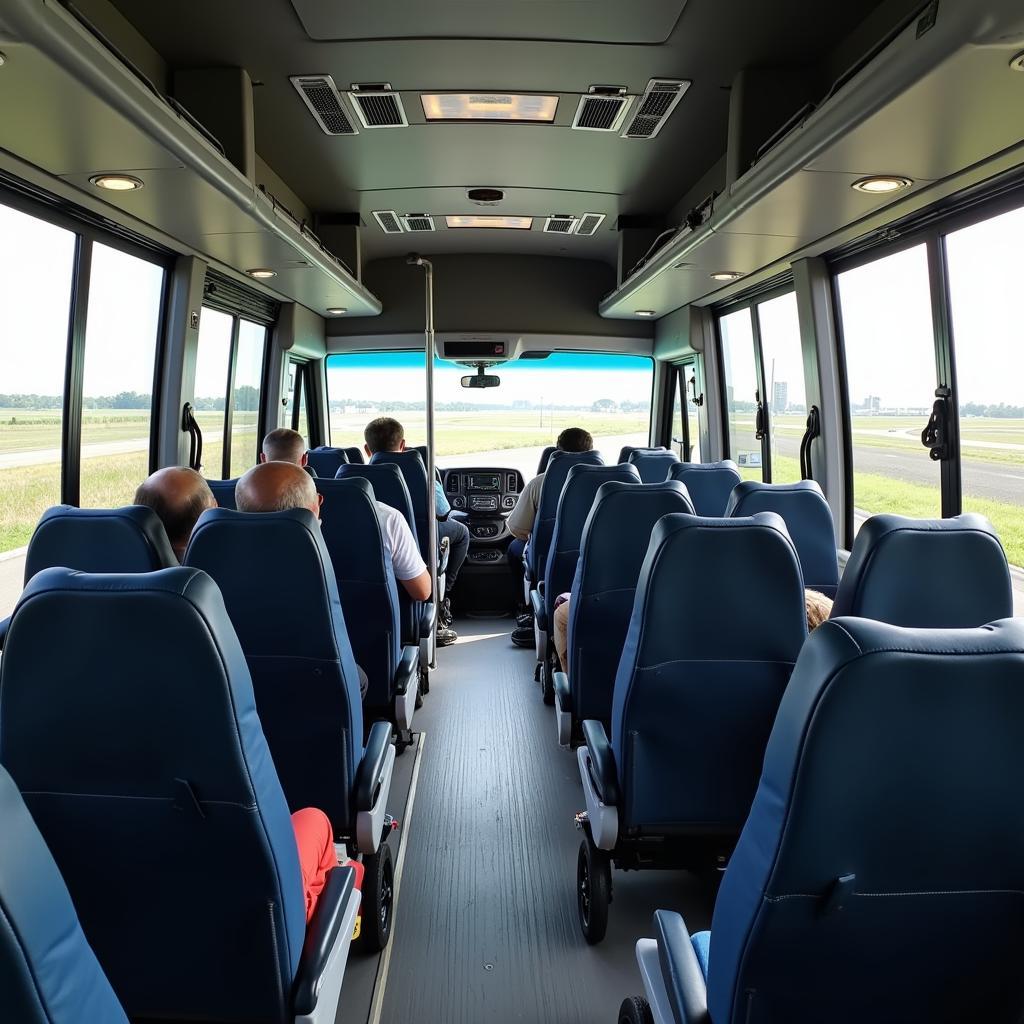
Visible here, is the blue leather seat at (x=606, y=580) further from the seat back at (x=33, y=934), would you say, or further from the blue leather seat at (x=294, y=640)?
the seat back at (x=33, y=934)

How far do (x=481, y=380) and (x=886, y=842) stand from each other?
8.61 metres

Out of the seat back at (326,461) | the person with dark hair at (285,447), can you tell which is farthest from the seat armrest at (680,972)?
the seat back at (326,461)

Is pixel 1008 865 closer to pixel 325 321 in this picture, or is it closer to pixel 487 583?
pixel 487 583

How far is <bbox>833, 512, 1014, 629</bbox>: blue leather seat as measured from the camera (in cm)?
188

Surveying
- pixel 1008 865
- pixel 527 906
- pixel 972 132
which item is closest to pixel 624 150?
pixel 972 132

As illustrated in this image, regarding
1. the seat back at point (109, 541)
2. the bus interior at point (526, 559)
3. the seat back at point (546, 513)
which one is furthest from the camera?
the seat back at point (546, 513)

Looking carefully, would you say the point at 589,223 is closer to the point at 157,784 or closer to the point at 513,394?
the point at 513,394

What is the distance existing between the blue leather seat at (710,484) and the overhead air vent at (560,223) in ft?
11.7

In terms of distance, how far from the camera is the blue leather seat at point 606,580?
2766 millimetres

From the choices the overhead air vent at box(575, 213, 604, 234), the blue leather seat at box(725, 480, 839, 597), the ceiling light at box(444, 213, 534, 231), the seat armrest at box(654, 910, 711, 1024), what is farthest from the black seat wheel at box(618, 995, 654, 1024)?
the ceiling light at box(444, 213, 534, 231)

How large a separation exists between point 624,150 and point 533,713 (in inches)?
145

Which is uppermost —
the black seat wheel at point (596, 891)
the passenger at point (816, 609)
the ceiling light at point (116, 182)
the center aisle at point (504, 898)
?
the ceiling light at point (116, 182)

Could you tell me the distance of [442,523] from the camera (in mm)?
6258

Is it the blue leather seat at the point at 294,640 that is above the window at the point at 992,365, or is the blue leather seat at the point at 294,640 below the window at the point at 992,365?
below
